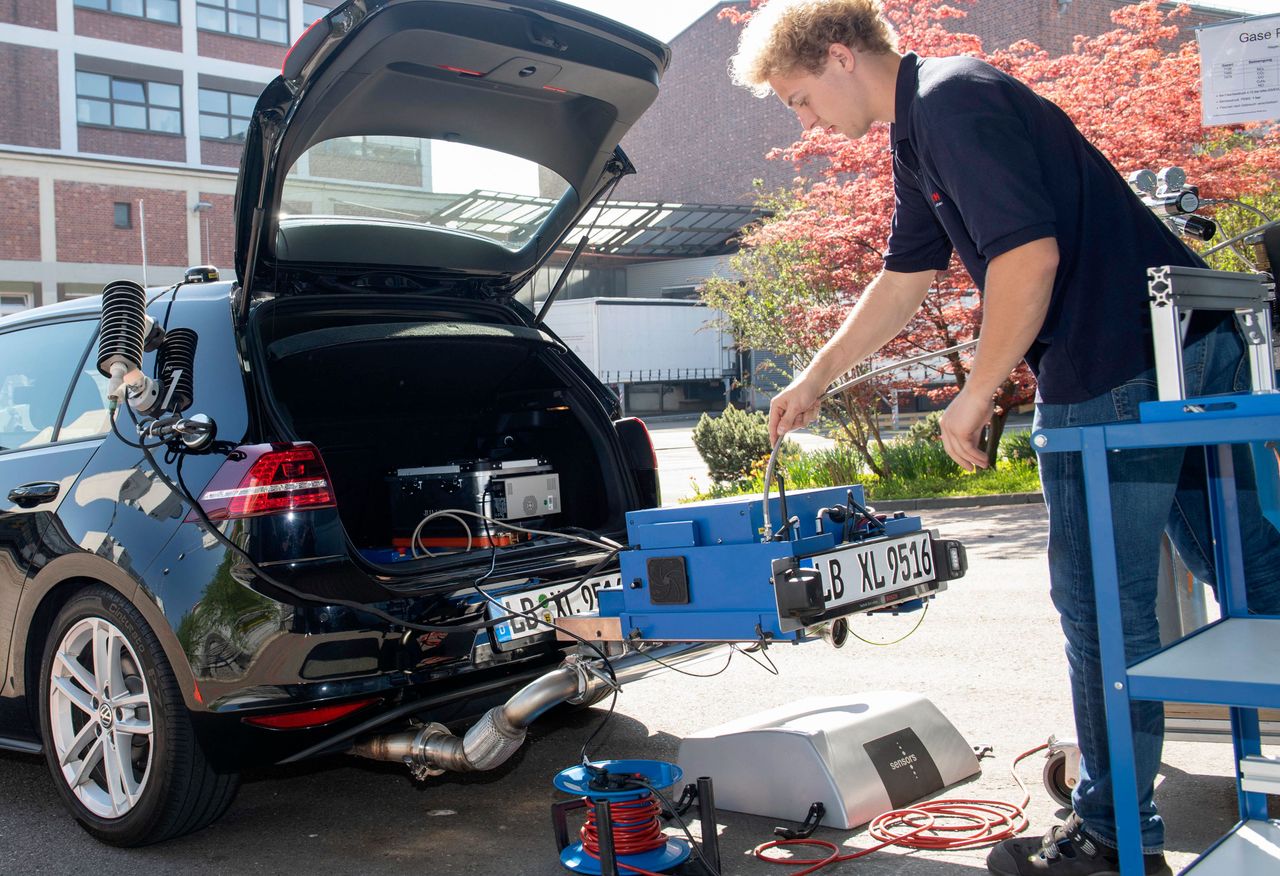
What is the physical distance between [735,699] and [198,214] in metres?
35.9

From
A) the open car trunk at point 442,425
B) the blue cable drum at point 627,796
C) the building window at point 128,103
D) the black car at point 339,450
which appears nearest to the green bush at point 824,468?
the open car trunk at point 442,425

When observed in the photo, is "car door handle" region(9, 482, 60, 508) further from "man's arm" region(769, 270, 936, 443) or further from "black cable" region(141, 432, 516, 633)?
"man's arm" region(769, 270, 936, 443)

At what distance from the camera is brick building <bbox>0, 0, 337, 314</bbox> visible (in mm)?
34531

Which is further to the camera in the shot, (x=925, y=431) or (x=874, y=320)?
(x=925, y=431)

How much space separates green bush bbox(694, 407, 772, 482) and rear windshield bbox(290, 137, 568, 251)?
920cm

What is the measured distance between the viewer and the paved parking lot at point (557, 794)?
3.37 m

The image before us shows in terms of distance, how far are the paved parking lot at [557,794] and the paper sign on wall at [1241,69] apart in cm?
649

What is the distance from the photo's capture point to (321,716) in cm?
324

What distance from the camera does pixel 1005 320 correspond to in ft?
8.45

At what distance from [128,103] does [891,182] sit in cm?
3057

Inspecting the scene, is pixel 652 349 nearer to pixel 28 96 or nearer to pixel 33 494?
pixel 28 96

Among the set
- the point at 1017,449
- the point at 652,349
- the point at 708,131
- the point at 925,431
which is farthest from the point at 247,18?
the point at 1017,449

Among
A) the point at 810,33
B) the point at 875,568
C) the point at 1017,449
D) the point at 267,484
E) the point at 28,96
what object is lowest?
the point at 875,568

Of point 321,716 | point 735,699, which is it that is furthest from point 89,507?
point 735,699
